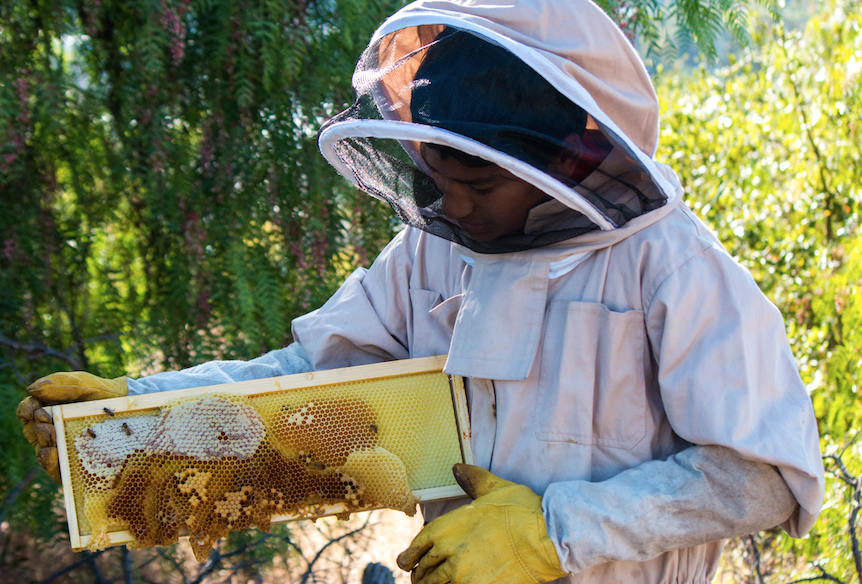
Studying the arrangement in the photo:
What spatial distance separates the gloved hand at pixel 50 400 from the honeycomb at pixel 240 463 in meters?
0.05

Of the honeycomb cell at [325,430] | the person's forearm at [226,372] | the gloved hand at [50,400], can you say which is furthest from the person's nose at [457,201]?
the gloved hand at [50,400]

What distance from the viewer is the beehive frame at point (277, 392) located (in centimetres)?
148

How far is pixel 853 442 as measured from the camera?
2.80 metres

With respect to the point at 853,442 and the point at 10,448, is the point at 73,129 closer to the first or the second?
the point at 10,448

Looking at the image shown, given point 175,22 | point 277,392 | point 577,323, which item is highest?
point 175,22

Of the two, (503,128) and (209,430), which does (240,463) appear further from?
(503,128)

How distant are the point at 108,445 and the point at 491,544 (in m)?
0.92

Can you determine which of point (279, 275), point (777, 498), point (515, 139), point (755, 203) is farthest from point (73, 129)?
point (755, 203)

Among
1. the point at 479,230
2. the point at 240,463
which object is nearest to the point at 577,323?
the point at 479,230

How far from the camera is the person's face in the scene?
4.31ft

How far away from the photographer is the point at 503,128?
116cm

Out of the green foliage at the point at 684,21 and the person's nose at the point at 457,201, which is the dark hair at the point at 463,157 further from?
the green foliage at the point at 684,21

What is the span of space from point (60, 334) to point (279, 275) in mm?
1178

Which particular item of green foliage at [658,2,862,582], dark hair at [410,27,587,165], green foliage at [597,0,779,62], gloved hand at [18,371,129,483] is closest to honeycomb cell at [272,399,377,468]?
gloved hand at [18,371,129,483]
